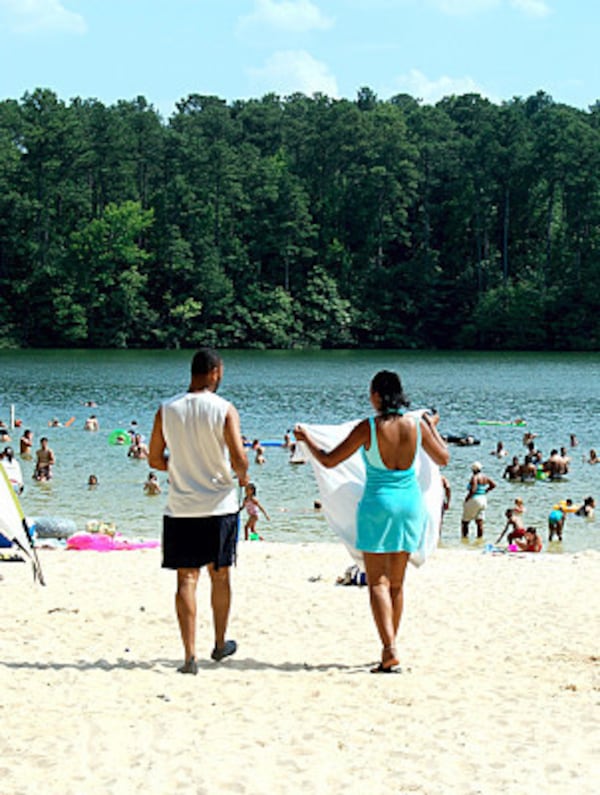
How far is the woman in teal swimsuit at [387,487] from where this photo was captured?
629cm

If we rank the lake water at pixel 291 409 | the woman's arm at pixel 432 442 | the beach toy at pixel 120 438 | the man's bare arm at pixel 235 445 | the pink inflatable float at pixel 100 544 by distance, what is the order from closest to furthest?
the man's bare arm at pixel 235 445, the woman's arm at pixel 432 442, the pink inflatable float at pixel 100 544, the lake water at pixel 291 409, the beach toy at pixel 120 438

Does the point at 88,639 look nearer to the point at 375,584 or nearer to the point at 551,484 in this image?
the point at 375,584

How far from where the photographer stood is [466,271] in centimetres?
9538

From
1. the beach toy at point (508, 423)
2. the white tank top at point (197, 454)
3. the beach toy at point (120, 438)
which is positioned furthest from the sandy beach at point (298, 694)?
the beach toy at point (508, 423)

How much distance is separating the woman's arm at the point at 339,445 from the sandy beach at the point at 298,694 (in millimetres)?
1239

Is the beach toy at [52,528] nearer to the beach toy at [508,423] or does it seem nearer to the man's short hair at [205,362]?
the man's short hair at [205,362]

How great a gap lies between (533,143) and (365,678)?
9144cm

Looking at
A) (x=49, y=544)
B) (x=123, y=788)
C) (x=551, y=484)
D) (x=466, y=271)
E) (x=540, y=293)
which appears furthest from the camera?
(x=466, y=271)

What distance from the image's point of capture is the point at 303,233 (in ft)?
307

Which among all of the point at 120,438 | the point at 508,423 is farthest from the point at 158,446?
the point at 508,423

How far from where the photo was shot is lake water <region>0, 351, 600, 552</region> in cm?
2044

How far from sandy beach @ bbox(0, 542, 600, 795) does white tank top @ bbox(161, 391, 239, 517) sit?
1.01 metres

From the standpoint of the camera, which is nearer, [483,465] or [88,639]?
[88,639]

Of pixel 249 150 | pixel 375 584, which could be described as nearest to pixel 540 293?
pixel 249 150
